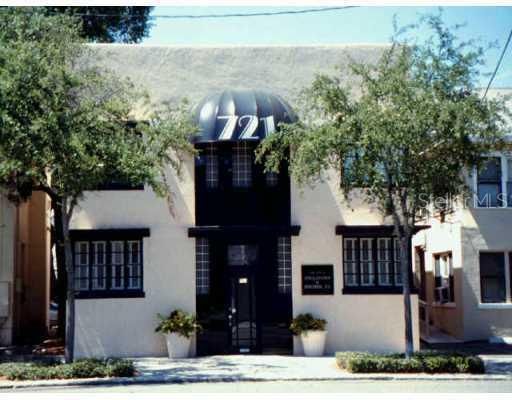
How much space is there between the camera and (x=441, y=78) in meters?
17.4

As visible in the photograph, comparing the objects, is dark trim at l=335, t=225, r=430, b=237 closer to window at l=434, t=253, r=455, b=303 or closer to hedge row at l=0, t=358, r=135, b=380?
window at l=434, t=253, r=455, b=303

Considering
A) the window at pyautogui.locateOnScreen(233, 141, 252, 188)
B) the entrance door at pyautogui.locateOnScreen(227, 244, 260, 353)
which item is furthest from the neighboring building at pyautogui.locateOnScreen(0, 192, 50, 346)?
the entrance door at pyautogui.locateOnScreen(227, 244, 260, 353)

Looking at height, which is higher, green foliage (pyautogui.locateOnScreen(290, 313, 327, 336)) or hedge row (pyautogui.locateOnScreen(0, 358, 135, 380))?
green foliage (pyautogui.locateOnScreen(290, 313, 327, 336))

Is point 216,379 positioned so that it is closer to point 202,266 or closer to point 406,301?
point 406,301

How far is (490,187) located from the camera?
23.9 metres

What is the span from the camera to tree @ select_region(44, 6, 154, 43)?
3641 cm

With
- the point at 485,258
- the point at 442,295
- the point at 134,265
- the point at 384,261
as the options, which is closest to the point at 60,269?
the point at 134,265

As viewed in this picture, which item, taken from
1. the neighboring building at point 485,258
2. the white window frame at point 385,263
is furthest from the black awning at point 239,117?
the neighboring building at point 485,258

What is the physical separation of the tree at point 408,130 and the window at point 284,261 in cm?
373

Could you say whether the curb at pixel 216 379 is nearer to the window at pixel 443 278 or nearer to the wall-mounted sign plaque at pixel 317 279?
the wall-mounted sign plaque at pixel 317 279

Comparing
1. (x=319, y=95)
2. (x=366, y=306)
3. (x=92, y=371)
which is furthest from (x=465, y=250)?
(x=92, y=371)

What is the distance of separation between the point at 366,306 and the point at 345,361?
376 centimetres

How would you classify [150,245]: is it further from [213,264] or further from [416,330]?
[416,330]

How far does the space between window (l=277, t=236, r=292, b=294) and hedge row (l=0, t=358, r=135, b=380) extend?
228 inches
